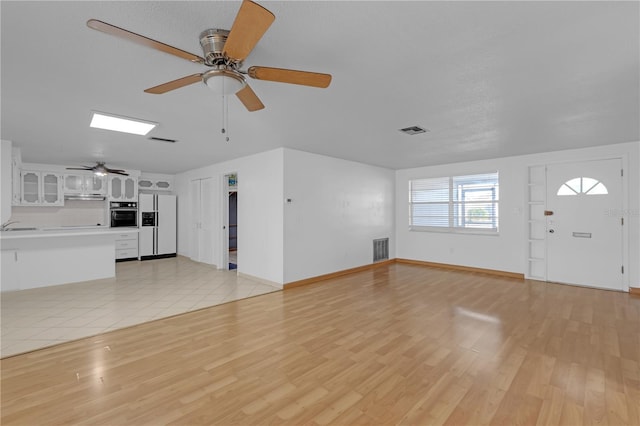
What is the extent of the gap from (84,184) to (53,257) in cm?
308

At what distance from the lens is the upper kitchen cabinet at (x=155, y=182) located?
8516 millimetres

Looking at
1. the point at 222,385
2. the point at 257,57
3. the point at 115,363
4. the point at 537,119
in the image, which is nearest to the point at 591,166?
the point at 537,119

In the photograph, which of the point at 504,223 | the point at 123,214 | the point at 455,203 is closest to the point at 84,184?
the point at 123,214

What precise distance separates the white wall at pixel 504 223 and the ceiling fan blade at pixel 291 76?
5646mm

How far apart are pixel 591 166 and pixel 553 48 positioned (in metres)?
4.40

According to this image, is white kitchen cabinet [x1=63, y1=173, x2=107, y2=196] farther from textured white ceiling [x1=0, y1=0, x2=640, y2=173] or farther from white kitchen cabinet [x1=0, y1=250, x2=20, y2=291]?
textured white ceiling [x1=0, y1=0, x2=640, y2=173]

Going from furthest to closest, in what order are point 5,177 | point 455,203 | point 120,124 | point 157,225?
1. point 157,225
2. point 455,203
3. point 5,177
4. point 120,124

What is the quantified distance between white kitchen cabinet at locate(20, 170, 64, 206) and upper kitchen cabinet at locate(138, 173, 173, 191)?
1794 millimetres

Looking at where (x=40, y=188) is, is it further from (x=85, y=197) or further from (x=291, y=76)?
(x=291, y=76)

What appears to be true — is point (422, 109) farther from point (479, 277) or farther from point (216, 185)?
point (216, 185)

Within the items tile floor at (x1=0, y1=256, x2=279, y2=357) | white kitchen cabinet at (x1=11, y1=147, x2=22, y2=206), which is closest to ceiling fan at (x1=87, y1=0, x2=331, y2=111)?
tile floor at (x1=0, y1=256, x2=279, y2=357)

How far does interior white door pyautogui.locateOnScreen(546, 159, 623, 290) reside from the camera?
4930 millimetres

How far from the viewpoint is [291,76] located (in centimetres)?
186

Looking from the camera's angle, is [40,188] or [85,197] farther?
[85,197]
